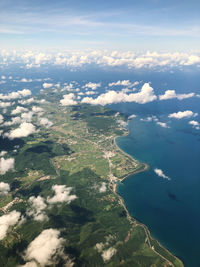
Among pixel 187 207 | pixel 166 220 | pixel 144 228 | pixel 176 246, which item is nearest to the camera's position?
pixel 176 246

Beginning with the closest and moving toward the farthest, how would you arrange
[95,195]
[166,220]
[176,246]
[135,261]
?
[135,261] < [176,246] < [166,220] < [95,195]

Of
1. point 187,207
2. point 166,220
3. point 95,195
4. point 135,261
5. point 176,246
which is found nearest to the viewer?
point 135,261

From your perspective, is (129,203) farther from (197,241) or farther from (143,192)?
(197,241)

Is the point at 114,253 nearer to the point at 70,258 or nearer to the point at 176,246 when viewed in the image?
the point at 70,258

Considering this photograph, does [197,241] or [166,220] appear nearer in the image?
[197,241]

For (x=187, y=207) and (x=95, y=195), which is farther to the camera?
(x=95, y=195)

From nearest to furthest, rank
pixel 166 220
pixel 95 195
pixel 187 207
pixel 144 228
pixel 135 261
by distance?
1. pixel 135 261
2. pixel 144 228
3. pixel 166 220
4. pixel 187 207
5. pixel 95 195

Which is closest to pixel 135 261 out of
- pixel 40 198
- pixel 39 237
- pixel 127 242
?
pixel 127 242

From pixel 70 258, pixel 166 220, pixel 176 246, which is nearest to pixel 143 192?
pixel 166 220
